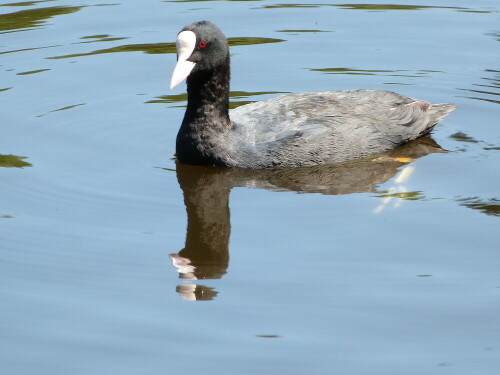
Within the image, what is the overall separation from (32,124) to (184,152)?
149cm

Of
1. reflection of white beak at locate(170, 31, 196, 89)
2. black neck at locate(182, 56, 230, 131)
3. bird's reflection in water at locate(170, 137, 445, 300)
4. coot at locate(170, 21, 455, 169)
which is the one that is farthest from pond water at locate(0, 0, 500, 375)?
reflection of white beak at locate(170, 31, 196, 89)

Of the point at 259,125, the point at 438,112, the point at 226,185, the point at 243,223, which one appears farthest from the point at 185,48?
the point at 438,112

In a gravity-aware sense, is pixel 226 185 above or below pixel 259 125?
below

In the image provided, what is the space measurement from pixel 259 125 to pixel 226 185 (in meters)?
0.63

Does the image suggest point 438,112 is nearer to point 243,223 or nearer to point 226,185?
point 226,185

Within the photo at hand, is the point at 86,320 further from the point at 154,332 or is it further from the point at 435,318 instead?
the point at 435,318

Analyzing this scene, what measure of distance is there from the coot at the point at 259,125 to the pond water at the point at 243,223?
0.13m

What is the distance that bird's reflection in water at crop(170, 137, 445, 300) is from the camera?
5.50 m

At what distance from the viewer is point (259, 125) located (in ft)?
23.3

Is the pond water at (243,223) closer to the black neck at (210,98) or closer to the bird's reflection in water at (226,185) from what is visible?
the bird's reflection in water at (226,185)

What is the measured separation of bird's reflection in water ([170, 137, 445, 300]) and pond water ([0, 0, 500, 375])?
20 mm

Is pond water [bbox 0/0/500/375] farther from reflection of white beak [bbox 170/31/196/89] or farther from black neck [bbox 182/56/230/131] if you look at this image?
reflection of white beak [bbox 170/31/196/89]

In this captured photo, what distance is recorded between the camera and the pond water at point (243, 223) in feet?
15.0

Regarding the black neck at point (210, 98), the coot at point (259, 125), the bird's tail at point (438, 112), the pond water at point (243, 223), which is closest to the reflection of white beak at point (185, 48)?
the coot at point (259, 125)
